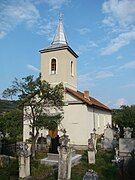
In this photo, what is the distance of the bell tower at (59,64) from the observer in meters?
26.1

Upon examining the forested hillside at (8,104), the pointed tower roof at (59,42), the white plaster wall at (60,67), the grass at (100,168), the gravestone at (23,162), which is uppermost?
the pointed tower roof at (59,42)

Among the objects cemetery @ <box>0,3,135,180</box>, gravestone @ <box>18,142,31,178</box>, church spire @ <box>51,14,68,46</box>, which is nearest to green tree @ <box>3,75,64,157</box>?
cemetery @ <box>0,3,135,180</box>

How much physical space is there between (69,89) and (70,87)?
1135 millimetres

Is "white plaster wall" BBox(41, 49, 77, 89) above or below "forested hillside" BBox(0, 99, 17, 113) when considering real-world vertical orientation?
above

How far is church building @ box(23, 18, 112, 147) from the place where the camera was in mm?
24203

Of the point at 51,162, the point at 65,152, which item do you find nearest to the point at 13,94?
the point at 51,162

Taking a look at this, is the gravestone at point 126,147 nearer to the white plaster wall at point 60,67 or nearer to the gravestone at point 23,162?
the gravestone at point 23,162

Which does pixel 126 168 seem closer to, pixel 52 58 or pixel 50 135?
pixel 50 135

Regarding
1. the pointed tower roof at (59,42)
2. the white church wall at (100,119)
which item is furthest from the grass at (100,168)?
the pointed tower roof at (59,42)

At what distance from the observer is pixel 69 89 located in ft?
84.0

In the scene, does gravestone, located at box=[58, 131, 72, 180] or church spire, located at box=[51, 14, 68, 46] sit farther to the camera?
church spire, located at box=[51, 14, 68, 46]

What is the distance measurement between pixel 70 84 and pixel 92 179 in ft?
63.5

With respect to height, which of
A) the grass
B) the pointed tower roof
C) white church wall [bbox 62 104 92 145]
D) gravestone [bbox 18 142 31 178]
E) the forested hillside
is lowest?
the grass

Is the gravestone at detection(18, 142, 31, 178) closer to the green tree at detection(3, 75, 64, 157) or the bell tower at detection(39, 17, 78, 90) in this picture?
the green tree at detection(3, 75, 64, 157)
